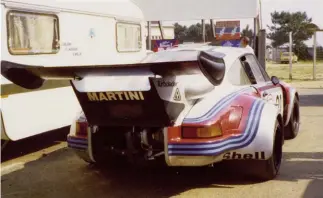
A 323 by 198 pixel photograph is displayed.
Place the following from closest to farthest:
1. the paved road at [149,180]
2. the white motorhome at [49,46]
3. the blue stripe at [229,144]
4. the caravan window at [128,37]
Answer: the blue stripe at [229,144] → the paved road at [149,180] → the white motorhome at [49,46] → the caravan window at [128,37]

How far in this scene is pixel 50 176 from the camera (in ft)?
18.7

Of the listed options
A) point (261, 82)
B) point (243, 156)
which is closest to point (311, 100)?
point (261, 82)

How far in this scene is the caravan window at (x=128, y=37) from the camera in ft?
30.2

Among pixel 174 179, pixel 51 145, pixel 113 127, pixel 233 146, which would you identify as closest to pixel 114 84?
pixel 113 127

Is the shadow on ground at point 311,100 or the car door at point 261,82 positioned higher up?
the car door at point 261,82

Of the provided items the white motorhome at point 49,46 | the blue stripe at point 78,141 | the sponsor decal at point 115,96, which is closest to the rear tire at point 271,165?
the sponsor decal at point 115,96

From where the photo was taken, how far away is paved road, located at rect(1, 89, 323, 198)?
4.79m

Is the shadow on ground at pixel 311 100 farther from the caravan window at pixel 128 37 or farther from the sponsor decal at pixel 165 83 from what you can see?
the sponsor decal at pixel 165 83

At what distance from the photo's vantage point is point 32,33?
6.54 meters

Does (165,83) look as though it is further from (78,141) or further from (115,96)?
(78,141)

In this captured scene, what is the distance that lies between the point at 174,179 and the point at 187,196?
2.00 ft

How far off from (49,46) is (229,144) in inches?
141

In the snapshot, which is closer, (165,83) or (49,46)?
(165,83)

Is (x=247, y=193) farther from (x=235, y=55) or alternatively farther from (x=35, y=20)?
(x=35, y=20)
